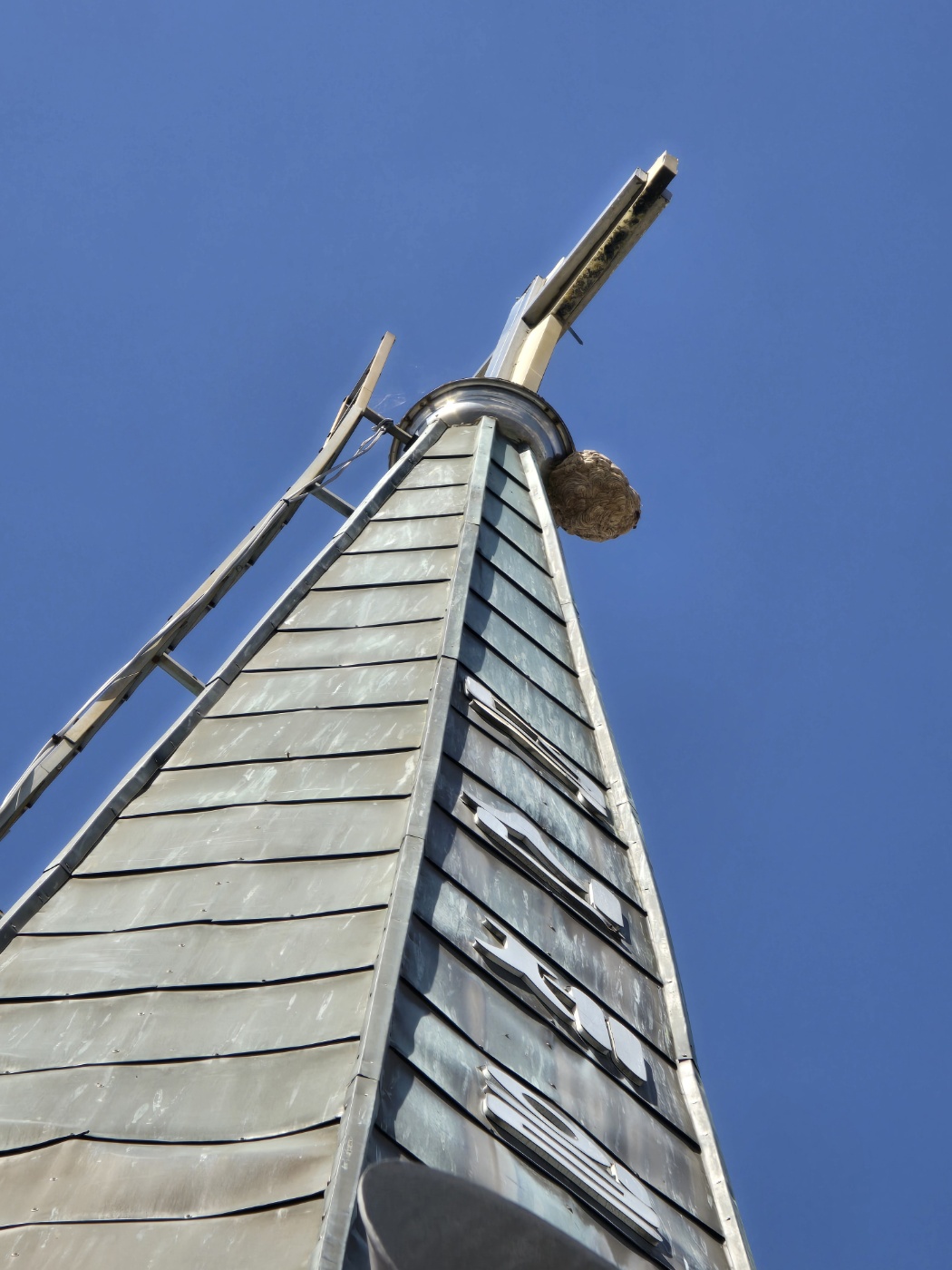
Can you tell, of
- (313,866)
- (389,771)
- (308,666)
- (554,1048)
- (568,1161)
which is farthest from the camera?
(308,666)

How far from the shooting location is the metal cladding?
475 cm

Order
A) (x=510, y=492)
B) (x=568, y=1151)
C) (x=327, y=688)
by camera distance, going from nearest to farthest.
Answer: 1. (x=568, y=1151)
2. (x=327, y=688)
3. (x=510, y=492)

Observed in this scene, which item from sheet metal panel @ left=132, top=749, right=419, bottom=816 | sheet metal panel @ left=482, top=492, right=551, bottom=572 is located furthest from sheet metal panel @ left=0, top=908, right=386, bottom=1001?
sheet metal panel @ left=482, top=492, right=551, bottom=572

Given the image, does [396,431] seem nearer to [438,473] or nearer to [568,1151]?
[438,473]

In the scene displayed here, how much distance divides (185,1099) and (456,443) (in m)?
8.97

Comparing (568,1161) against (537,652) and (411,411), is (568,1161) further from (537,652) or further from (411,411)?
(411,411)

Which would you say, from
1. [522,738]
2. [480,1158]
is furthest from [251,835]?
[480,1158]

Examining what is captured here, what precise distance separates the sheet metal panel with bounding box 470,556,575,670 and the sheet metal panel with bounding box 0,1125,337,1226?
5.75 metres

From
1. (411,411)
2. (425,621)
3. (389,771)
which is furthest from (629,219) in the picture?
(389,771)

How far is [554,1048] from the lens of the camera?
20.3 feet

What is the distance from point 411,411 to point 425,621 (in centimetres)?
511

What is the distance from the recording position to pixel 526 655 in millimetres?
10109

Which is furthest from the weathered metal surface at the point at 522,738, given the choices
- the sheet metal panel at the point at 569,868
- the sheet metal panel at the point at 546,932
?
the sheet metal panel at the point at 546,932

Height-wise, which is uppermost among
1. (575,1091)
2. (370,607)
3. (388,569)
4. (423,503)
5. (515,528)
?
(515,528)
